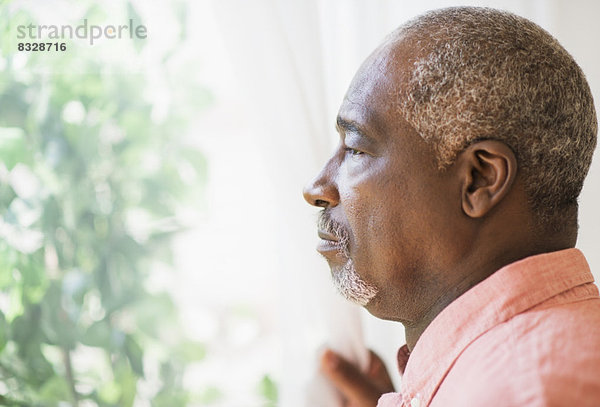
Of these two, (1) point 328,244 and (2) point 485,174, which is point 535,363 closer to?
(2) point 485,174

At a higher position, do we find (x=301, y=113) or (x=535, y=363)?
(x=301, y=113)

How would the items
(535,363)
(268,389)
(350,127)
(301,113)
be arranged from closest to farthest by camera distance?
(535,363) → (350,127) → (301,113) → (268,389)

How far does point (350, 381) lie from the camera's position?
1.31m

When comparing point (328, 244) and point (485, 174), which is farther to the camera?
point (328, 244)

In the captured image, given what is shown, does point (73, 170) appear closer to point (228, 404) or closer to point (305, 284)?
point (305, 284)

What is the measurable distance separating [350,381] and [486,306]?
0.51 meters

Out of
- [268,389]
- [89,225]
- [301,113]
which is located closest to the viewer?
[301,113]

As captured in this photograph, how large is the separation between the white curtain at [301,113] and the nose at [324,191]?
0.22 m

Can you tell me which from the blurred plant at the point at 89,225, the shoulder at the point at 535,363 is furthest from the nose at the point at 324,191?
the blurred plant at the point at 89,225

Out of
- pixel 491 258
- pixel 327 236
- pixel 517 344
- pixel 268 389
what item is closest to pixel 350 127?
pixel 327 236

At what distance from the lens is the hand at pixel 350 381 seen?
A: 4.28 ft

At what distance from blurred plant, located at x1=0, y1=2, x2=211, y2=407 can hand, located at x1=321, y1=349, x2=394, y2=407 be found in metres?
0.41

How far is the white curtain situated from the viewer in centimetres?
124

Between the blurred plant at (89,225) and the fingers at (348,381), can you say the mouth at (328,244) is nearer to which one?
the fingers at (348,381)
